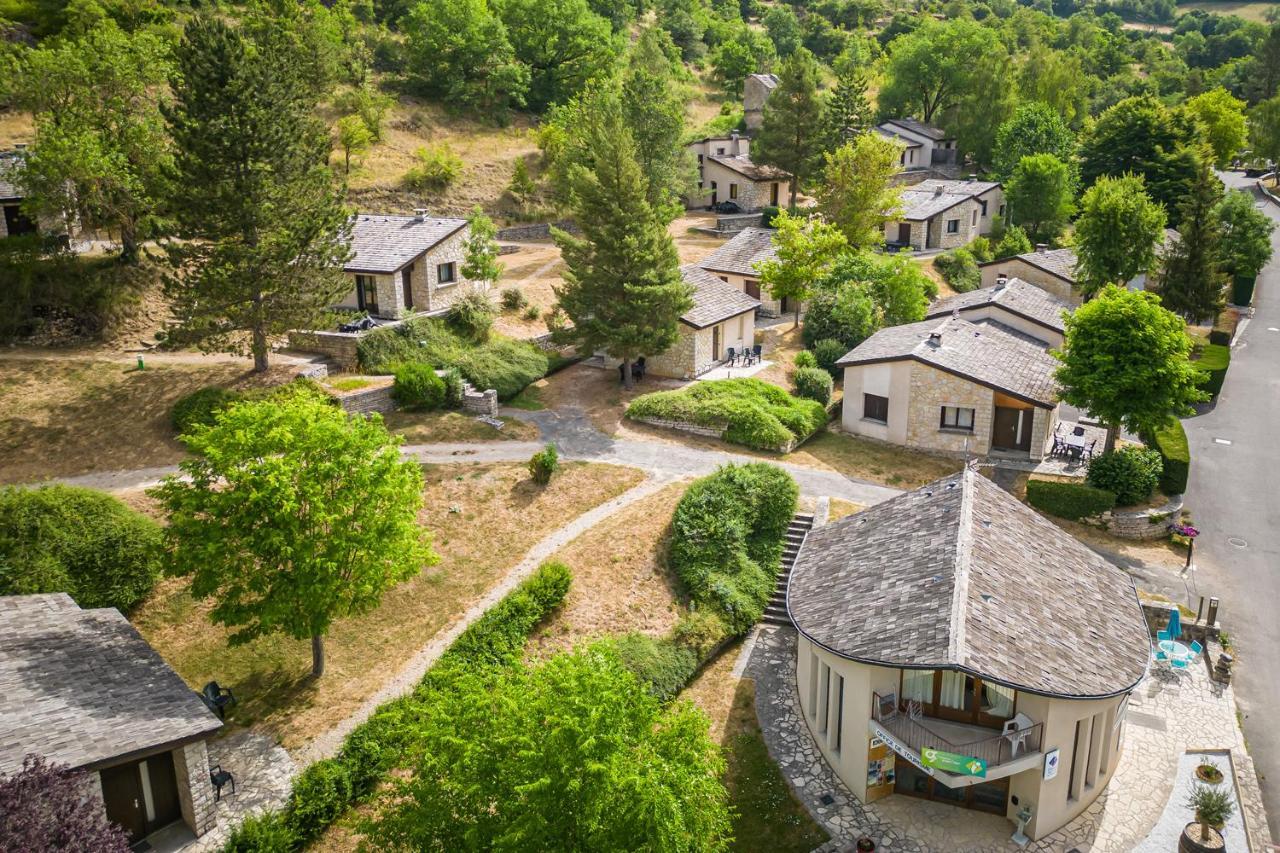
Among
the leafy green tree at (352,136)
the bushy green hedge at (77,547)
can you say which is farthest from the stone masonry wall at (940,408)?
the leafy green tree at (352,136)

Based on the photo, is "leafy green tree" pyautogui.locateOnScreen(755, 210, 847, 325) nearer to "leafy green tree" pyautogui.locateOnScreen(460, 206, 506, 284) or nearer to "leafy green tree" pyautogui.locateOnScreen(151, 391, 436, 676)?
"leafy green tree" pyautogui.locateOnScreen(460, 206, 506, 284)

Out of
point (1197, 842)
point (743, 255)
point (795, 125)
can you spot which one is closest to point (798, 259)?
point (743, 255)

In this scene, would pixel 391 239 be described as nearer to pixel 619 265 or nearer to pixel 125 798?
pixel 619 265

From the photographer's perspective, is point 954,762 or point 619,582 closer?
point 954,762

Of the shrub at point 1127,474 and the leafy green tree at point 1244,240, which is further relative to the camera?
the leafy green tree at point 1244,240

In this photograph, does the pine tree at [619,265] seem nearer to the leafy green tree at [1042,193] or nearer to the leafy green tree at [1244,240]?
the leafy green tree at [1042,193]

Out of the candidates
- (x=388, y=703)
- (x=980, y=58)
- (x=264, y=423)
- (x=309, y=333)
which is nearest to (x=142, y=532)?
(x=264, y=423)
